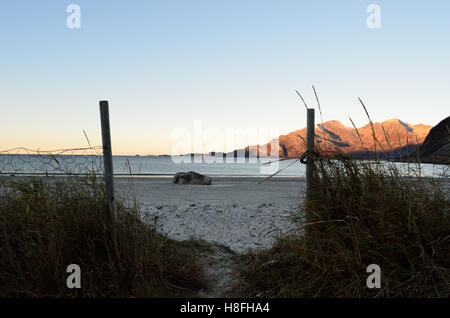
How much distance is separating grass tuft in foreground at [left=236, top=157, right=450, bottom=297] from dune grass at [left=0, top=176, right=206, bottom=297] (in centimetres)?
109

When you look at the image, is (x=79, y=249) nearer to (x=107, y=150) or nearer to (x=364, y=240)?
(x=107, y=150)

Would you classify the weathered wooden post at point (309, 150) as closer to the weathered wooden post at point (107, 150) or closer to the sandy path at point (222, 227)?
the sandy path at point (222, 227)

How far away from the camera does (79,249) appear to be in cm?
399

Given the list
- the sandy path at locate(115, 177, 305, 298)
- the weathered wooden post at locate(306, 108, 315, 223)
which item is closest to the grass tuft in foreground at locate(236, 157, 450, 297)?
the weathered wooden post at locate(306, 108, 315, 223)

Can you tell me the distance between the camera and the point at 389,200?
3.81 metres

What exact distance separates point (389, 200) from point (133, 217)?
3123mm

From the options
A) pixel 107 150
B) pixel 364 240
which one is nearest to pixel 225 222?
pixel 107 150

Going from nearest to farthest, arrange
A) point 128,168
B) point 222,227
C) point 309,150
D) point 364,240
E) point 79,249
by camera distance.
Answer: point 364,240
point 79,249
point 309,150
point 222,227
point 128,168

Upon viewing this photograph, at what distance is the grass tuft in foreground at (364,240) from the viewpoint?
352 centimetres

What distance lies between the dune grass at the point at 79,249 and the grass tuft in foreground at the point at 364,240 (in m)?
1.09

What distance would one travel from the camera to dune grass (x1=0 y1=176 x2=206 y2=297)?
3797 mm

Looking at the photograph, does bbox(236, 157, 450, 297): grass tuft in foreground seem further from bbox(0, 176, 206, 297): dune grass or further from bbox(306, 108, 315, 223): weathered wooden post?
bbox(0, 176, 206, 297): dune grass

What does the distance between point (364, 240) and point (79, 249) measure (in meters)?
3.16
